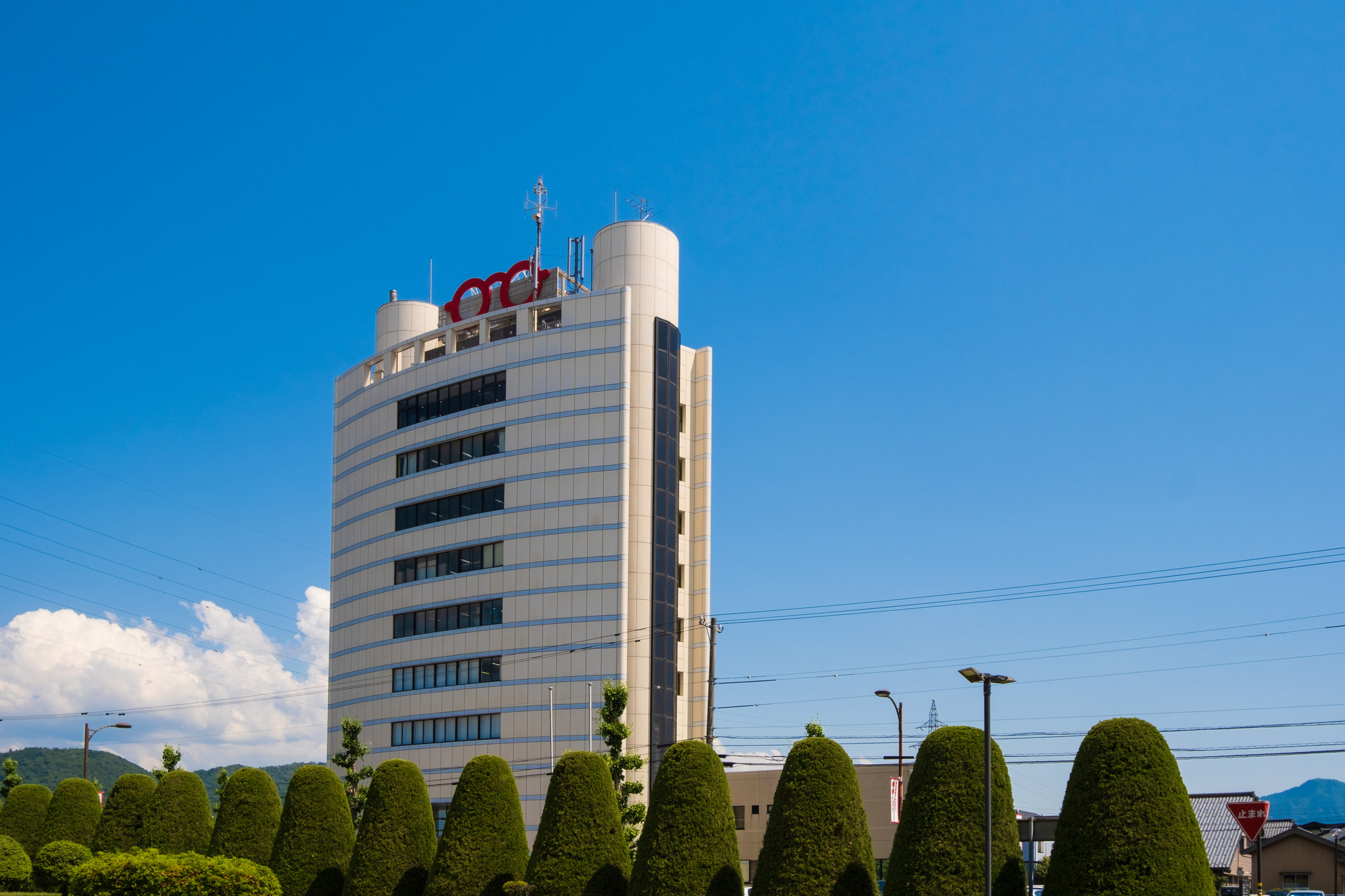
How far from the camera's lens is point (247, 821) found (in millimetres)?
42500

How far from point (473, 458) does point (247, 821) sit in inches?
1808

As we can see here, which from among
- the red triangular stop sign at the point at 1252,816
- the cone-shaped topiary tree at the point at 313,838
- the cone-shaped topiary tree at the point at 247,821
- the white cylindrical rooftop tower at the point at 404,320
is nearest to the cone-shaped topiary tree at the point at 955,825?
the red triangular stop sign at the point at 1252,816

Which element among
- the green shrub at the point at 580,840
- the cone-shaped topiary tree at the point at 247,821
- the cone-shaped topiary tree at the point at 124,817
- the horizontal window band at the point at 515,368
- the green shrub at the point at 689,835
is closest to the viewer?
the green shrub at the point at 689,835

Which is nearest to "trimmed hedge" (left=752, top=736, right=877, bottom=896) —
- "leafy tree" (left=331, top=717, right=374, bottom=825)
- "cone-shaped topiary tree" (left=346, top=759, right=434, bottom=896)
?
"cone-shaped topiary tree" (left=346, top=759, right=434, bottom=896)

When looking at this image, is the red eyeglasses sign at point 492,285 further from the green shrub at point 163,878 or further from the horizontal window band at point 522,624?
the green shrub at point 163,878

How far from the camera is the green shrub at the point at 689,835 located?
3078cm

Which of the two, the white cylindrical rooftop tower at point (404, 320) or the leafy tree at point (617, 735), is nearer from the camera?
the leafy tree at point (617, 735)

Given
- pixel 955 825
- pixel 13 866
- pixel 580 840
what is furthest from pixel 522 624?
pixel 955 825

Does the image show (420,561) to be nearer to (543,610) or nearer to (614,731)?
(543,610)

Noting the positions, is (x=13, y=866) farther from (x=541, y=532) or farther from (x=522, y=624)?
(x=541, y=532)

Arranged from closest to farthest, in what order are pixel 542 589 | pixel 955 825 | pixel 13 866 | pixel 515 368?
pixel 955 825 → pixel 13 866 → pixel 542 589 → pixel 515 368

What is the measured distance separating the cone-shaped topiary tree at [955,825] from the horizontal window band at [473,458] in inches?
2138

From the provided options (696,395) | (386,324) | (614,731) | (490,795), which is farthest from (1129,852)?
(386,324)

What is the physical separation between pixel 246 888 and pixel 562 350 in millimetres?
52065
